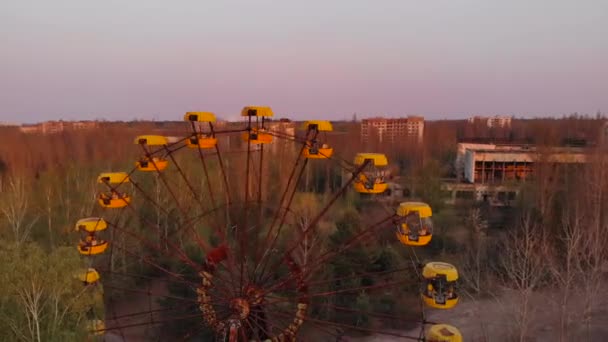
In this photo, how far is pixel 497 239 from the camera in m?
21.5

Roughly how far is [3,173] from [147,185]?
10.9 meters

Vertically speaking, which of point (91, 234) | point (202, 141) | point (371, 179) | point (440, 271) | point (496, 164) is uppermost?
point (202, 141)

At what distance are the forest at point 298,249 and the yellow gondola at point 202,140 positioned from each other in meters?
0.67

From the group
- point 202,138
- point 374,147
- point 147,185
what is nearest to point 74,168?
point 147,185

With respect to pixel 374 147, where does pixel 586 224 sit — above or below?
below

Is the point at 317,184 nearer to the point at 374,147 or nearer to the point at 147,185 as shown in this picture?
the point at 374,147

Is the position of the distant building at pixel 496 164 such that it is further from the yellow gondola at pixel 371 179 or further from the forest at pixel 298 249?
the yellow gondola at pixel 371 179

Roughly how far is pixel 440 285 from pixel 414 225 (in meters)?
1.50

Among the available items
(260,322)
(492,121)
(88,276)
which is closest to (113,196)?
(88,276)

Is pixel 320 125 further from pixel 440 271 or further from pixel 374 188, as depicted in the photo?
pixel 440 271

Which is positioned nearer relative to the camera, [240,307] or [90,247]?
[240,307]

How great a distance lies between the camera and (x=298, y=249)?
17.6 m

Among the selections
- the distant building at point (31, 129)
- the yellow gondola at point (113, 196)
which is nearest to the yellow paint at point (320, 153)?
the yellow gondola at point (113, 196)

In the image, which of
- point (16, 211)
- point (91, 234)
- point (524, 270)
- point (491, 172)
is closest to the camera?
point (91, 234)
